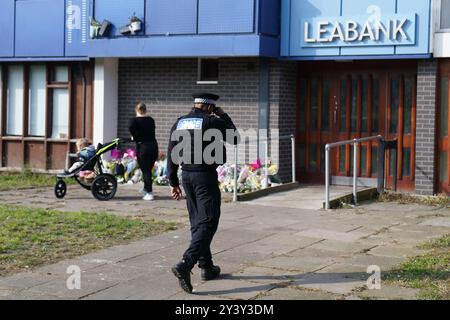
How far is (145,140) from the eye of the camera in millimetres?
13094

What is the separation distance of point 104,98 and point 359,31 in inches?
223

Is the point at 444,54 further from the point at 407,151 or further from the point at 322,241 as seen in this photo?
the point at 322,241

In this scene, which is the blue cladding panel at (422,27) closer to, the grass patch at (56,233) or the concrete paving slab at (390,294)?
the grass patch at (56,233)

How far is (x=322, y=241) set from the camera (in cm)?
955

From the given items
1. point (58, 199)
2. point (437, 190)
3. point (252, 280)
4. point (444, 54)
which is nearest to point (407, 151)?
point (437, 190)

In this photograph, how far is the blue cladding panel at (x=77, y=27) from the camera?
53.3 ft

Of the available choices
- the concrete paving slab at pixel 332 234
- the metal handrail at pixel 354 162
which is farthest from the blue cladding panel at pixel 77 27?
the concrete paving slab at pixel 332 234

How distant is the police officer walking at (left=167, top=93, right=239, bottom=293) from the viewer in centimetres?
732

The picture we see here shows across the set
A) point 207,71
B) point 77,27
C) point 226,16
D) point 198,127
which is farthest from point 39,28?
point 198,127

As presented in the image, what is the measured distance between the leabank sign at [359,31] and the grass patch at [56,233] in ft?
17.3

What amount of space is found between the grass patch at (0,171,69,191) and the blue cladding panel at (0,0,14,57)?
270 centimetres

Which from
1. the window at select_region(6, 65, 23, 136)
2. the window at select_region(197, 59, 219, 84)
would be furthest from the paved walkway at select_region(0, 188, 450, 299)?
the window at select_region(6, 65, 23, 136)

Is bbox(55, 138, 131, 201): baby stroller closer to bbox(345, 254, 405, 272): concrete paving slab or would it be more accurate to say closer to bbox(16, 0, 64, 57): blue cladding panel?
bbox(16, 0, 64, 57): blue cladding panel

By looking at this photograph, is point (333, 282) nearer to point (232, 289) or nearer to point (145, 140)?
point (232, 289)
